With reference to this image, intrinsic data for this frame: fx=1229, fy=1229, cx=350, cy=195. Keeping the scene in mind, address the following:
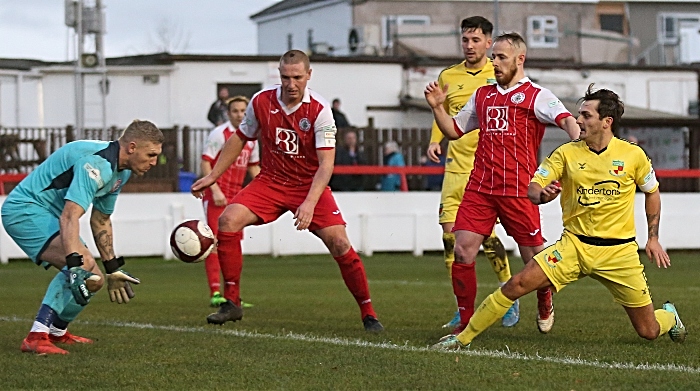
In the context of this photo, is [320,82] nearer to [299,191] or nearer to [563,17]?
[563,17]

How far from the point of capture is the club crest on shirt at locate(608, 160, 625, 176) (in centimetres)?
797

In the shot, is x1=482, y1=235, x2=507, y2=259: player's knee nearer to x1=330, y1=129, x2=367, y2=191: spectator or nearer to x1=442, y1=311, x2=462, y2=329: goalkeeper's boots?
x1=442, y1=311, x2=462, y2=329: goalkeeper's boots

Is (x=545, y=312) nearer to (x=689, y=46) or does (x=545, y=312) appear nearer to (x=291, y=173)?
(x=291, y=173)

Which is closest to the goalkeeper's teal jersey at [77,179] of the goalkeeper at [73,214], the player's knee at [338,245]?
the goalkeeper at [73,214]

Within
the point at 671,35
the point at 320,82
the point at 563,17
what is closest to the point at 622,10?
the point at 671,35

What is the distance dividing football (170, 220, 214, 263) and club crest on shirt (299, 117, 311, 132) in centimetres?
113

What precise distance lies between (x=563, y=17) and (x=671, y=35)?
9.15 metres

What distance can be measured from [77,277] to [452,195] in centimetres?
380

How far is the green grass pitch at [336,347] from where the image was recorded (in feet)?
22.5

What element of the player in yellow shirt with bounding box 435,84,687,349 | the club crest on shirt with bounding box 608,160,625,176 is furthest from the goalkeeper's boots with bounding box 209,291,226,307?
the club crest on shirt with bounding box 608,160,625,176

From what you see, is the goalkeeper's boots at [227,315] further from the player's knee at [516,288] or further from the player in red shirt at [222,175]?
the player's knee at [516,288]

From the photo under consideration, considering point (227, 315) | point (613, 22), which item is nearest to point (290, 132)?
point (227, 315)

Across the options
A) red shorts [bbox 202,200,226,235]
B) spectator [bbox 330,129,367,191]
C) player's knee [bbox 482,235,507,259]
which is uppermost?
spectator [bbox 330,129,367,191]

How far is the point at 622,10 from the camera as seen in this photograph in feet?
187
